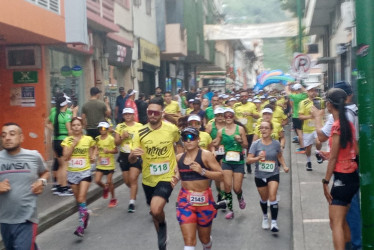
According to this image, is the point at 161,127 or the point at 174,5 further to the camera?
the point at 174,5

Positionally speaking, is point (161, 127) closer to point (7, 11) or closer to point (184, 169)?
point (184, 169)

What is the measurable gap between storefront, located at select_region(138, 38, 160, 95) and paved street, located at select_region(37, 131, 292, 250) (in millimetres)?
15116

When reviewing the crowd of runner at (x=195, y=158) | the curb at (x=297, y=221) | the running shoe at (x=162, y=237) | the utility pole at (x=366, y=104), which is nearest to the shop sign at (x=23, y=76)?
the crowd of runner at (x=195, y=158)

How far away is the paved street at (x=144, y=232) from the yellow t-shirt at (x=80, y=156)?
38.2 inches

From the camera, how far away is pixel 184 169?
20.3 feet

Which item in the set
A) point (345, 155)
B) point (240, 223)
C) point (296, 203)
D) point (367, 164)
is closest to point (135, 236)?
point (240, 223)

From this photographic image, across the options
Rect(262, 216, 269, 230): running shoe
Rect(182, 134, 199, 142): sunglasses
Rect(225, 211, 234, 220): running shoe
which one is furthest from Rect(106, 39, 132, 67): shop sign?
Rect(182, 134, 199, 142): sunglasses

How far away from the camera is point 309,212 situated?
28.0 ft

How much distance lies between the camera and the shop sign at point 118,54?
19984 mm

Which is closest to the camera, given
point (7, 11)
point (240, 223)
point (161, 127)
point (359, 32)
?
point (359, 32)

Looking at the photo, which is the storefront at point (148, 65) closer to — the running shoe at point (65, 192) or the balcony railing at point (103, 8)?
the balcony railing at point (103, 8)

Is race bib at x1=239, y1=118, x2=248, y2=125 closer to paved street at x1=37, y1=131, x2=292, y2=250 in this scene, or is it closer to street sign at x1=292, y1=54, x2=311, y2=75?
paved street at x1=37, y1=131, x2=292, y2=250

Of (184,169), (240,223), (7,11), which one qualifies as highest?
(7,11)

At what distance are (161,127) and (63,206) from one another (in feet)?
11.2
